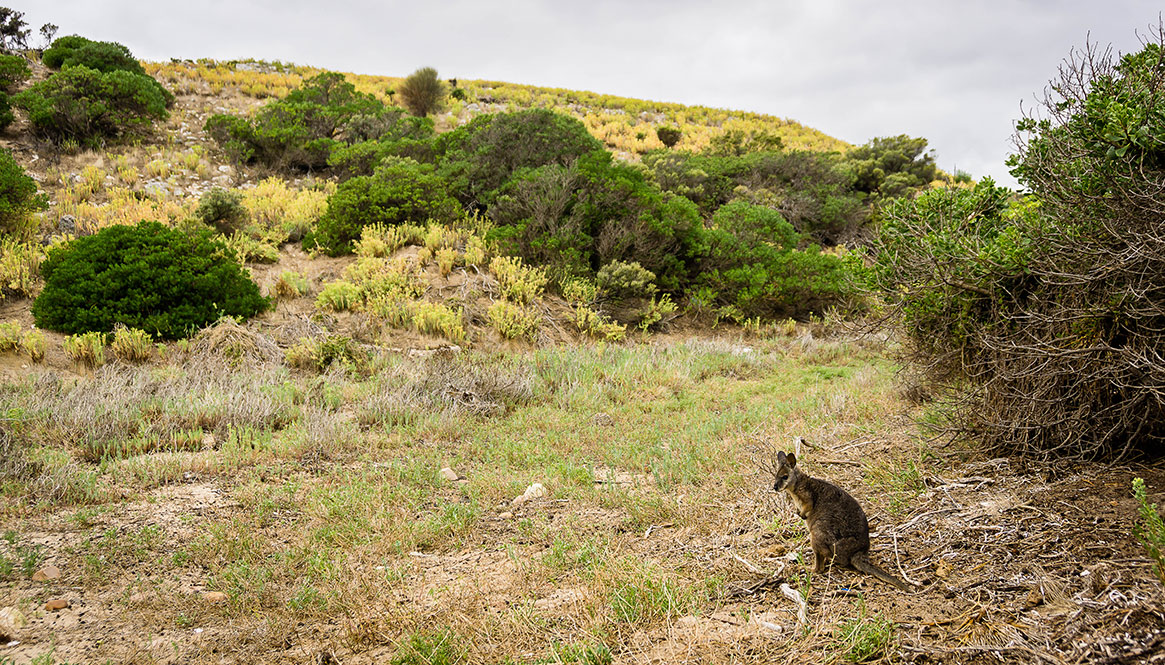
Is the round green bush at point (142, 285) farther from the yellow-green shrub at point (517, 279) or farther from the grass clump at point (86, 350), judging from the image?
the yellow-green shrub at point (517, 279)

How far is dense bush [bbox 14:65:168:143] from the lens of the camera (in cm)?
1544

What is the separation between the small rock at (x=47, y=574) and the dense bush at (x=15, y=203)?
9641mm

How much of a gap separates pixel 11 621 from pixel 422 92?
2442 centimetres

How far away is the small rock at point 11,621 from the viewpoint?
2684mm

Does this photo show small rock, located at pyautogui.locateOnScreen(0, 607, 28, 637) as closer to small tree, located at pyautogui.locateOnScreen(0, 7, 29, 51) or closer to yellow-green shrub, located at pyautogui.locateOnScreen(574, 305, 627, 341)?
yellow-green shrub, located at pyautogui.locateOnScreen(574, 305, 627, 341)

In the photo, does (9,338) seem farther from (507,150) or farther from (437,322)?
(507,150)

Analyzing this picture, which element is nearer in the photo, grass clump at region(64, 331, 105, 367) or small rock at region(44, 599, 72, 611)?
small rock at region(44, 599, 72, 611)

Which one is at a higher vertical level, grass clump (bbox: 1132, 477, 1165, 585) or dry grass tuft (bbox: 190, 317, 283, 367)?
grass clump (bbox: 1132, 477, 1165, 585)

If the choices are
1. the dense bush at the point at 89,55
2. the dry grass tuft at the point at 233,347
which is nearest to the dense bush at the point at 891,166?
the dry grass tuft at the point at 233,347

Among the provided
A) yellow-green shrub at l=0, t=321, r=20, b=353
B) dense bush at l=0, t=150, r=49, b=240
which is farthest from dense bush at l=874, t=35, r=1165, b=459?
dense bush at l=0, t=150, r=49, b=240

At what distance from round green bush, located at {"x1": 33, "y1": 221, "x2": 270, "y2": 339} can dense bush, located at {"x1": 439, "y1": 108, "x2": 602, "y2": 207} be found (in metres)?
5.83

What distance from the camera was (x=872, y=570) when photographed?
2521mm

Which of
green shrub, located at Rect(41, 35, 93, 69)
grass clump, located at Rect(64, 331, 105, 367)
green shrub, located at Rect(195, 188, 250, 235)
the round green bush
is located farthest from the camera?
green shrub, located at Rect(41, 35, 93, 69)

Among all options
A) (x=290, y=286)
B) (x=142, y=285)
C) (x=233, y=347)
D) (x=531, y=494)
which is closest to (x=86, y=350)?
(x=142, y=285)
